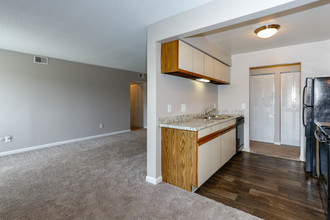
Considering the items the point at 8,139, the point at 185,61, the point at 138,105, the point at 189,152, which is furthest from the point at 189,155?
the point at 138,105

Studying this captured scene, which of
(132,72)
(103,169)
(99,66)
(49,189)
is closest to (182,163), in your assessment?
(103,169)

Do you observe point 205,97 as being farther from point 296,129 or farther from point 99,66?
point 99,66

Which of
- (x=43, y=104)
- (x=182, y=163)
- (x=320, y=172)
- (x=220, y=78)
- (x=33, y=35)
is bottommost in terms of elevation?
(x=320, y=172)

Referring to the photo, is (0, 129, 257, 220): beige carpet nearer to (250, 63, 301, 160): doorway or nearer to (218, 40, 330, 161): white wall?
(218, 40, 330, 161): white wall

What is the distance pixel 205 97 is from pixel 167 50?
1746 millimetres

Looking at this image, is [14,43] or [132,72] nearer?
[14,43]

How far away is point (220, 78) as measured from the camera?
3672 millimetres

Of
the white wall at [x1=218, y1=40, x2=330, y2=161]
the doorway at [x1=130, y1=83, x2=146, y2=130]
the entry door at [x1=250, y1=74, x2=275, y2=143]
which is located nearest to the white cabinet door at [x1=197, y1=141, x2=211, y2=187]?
the white wall at [x1=218, y1=40, x2=330, y2=161]

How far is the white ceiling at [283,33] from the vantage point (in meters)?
2.31

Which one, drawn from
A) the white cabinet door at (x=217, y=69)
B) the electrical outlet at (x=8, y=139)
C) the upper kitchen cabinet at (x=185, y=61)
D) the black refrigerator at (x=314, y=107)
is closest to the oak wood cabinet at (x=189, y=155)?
the upper kitchen cabinet at (x=185, y=61)

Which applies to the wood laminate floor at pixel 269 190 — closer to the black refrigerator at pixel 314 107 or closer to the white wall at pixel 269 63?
the black refrigerator at pixel 314 107

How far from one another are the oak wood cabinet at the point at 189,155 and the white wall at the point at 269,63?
70.1 inches

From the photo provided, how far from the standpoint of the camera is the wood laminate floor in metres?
1.86

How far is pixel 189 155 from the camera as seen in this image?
7.26ft
